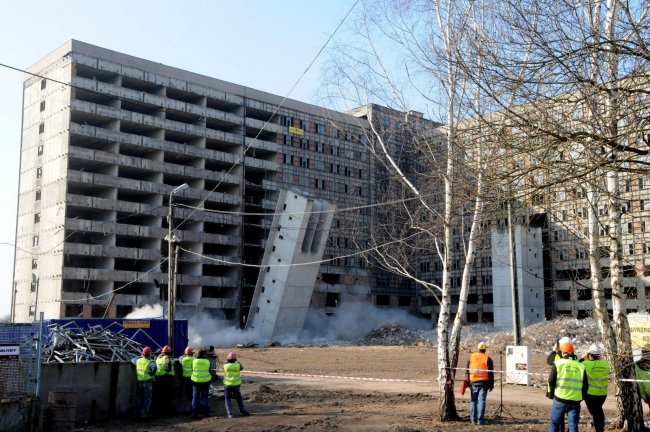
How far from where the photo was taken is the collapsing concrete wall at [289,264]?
202 feet

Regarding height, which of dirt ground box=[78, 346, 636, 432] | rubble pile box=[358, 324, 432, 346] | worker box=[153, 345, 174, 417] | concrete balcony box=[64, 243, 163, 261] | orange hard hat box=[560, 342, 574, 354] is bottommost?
rubble pile box=[358, 324, 432, 346]

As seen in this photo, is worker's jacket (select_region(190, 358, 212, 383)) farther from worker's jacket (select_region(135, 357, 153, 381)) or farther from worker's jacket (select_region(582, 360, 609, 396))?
worker's jacket (select_region(582, 360, 609, 396))

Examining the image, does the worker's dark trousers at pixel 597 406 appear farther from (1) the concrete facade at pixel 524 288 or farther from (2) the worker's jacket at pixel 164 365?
(1) the concrete facade at pixel 524 288

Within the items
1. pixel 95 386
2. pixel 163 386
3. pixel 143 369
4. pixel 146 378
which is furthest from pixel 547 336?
pixel 95 386

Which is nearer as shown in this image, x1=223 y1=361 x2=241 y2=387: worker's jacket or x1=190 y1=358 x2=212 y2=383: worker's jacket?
x1=223 y1=361 x2=241 y2=387: worker's jacket

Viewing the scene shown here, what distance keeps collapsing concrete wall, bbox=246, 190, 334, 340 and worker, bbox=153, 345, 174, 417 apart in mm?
40762

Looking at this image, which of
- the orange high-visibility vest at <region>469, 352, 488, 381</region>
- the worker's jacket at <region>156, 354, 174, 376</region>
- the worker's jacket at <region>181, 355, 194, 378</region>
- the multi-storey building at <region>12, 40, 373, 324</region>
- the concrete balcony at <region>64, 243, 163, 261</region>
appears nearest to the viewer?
the orange high-visibility vest at <region>469, 352, 488, 381</region>

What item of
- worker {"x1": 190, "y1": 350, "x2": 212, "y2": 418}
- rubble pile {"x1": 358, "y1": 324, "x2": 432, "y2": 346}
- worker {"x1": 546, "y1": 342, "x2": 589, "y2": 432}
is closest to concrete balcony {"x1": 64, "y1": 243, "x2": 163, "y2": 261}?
rubble pile {"x1": 358, "y1": 324, "x2": 432, "y2": 346}

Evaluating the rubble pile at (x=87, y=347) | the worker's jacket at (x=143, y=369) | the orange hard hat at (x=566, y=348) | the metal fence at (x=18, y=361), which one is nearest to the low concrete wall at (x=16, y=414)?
the metal fence at (x=18, y=361)

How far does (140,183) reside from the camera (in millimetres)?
68562

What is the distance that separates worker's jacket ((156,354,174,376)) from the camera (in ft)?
61.5

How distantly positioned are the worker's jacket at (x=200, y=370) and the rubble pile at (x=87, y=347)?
9.01 ft

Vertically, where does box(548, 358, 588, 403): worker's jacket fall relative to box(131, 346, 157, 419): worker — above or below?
above

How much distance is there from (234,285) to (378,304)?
80.5 ft
